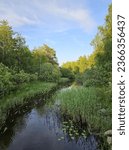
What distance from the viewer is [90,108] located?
435 inches

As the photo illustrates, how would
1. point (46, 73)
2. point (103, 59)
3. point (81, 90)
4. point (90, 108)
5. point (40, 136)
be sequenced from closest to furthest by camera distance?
point (40, 136), point (90, 108), point (103, 59), point (81, 90), point (46, 73)

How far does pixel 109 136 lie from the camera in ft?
26.3

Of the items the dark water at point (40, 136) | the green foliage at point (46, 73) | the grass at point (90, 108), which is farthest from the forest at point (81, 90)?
the green foliage at point (46, 73)

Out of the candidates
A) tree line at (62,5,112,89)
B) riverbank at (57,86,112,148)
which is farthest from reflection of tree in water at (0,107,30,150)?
tree line at (62,5,112,89)

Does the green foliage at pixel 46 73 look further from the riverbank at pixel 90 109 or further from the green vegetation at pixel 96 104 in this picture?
the riverbank at pixel 90 109

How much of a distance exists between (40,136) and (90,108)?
2624mm

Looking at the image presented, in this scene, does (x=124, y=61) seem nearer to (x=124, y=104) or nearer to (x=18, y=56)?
(x=124, y=104)

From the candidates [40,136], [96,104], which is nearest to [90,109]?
[96,104]

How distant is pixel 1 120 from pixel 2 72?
5.05 meters

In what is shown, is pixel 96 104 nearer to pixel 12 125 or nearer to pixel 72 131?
pixel 72 131

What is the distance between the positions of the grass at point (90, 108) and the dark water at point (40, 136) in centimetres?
54

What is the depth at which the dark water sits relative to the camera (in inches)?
332

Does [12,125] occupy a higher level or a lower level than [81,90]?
lower

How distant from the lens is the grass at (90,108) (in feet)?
30.8
